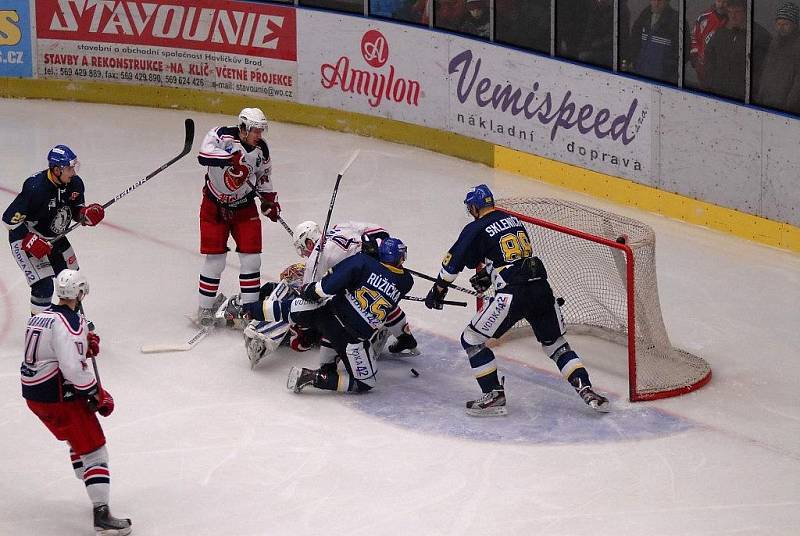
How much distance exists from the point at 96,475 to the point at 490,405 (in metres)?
2.22

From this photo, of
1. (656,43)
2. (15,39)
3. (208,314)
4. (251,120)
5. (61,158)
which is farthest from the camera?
(15,39)

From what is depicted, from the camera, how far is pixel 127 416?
7.66m

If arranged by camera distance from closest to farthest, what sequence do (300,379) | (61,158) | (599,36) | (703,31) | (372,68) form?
(300,379), (61,158), (703,31), (599,36), (372,68)

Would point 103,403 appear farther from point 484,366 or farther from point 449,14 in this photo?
point 449,14

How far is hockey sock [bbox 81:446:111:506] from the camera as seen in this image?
628 cm

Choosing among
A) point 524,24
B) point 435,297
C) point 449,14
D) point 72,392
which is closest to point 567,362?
point 435,297

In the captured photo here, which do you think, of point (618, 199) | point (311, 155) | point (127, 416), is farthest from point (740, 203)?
point (127, 416)

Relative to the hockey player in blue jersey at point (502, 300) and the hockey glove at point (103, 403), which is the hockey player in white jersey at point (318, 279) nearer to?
the hockey player in blue jersey at point (502, 300)

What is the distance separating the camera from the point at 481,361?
7586mm

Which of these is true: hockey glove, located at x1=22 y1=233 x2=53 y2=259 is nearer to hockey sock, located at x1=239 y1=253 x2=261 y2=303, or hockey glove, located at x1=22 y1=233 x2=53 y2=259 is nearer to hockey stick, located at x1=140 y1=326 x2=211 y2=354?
hockey stick, located at x1=140 y1=326 x2=211 y2=354

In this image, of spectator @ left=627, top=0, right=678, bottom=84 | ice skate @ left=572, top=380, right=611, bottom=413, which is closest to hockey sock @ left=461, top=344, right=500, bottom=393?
ice skate @ left=572, top=380, right=611, bottom=413

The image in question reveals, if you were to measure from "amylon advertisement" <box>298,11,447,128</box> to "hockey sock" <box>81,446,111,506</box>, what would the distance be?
262 inches

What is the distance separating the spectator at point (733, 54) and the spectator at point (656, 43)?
32 centimetres

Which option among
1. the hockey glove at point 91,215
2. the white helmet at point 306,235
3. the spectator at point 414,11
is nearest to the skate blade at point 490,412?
the white helmet at point 306,235
